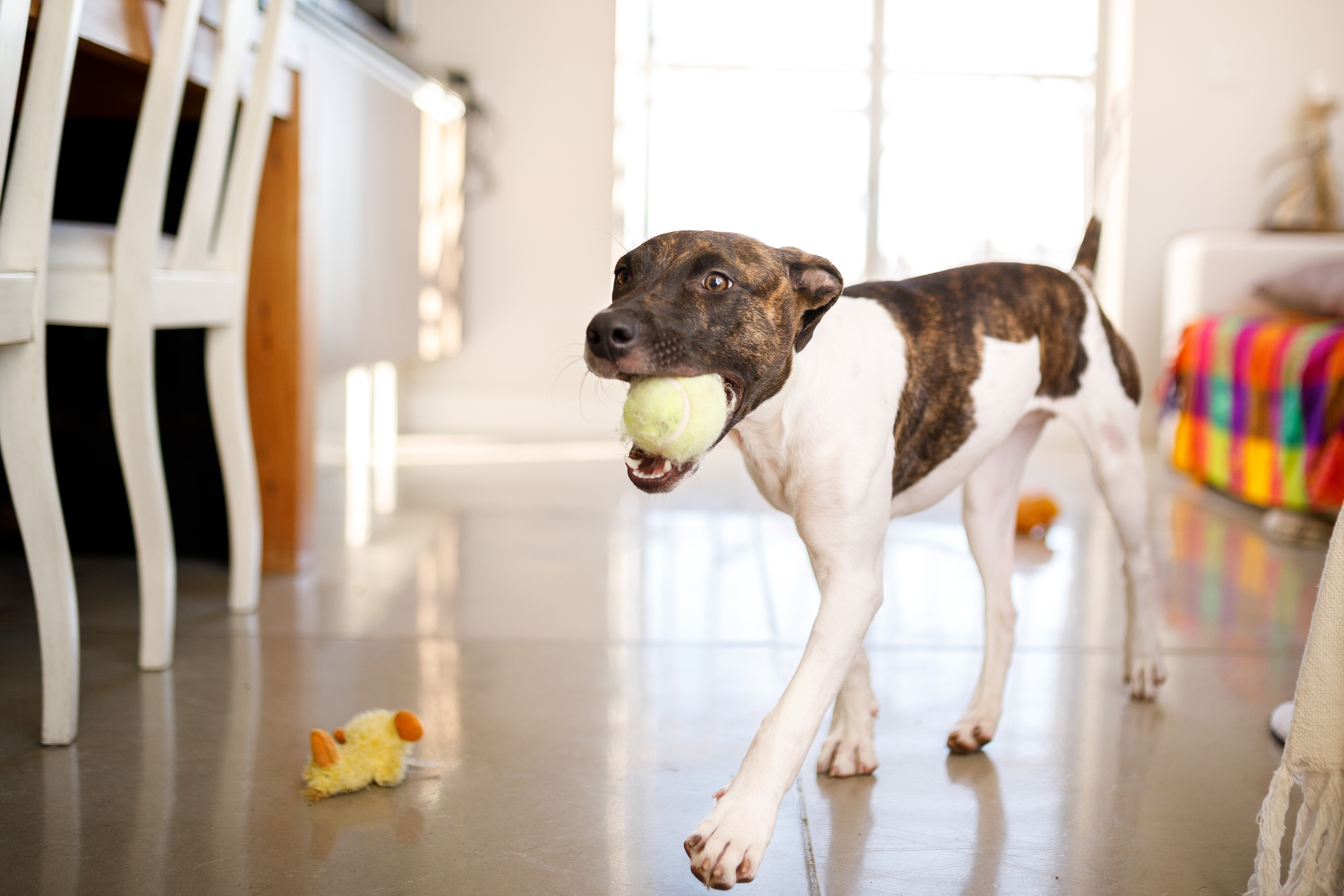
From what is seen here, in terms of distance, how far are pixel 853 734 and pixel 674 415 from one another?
62 cm

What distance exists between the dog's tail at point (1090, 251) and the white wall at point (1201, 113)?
3480 mm

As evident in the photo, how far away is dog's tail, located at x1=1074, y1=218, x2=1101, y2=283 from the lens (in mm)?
1868

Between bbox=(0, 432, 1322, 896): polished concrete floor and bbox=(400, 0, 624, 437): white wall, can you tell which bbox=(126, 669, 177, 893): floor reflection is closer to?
bbox=(0, 432, 1322, 896): polished concrete floor

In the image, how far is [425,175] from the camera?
4.29 meters

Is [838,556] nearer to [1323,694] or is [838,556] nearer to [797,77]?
[1323,694]

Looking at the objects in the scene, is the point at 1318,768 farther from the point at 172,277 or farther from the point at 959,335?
the point at 172,277

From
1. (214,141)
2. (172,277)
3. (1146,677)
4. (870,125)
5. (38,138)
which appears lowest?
(1146,677)

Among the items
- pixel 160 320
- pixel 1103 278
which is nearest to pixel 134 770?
pixel 160 320

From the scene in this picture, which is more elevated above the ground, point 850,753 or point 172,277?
point 172,277

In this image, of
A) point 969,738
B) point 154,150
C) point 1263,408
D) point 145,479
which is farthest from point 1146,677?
point 1263,408

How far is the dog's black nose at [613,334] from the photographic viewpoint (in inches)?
43.8

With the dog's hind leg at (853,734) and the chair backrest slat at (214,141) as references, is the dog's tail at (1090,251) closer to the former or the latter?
the dog's hind leg at (853,734)

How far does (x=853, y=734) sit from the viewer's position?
5.04ft

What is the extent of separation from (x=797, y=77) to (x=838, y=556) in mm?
4478
